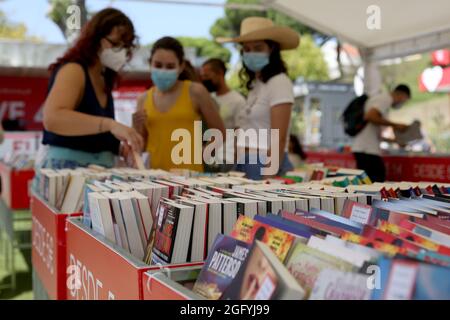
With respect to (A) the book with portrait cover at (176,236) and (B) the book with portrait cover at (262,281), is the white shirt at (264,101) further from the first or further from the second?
(B) the book with portrait cover at (262,281)

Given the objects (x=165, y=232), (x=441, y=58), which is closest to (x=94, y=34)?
(x=165, y=232)

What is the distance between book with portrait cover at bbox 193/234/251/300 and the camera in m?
0.90

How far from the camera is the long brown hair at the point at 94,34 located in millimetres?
2309

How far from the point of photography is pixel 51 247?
194 cm

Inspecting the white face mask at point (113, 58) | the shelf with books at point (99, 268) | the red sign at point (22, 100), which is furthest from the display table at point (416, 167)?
the red sign at point (22, 100)

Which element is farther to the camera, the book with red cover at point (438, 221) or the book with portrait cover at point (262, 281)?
the book with red cover at point (438, 221)

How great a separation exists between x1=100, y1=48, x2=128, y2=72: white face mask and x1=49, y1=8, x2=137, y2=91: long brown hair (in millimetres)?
41

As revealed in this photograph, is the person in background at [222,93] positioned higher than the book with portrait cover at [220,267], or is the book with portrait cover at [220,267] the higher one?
the person in background at [222,93]

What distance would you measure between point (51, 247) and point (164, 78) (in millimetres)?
1073

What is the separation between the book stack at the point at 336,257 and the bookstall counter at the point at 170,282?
56mm

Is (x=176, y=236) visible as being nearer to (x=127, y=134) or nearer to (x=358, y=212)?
(x=358, y=212)

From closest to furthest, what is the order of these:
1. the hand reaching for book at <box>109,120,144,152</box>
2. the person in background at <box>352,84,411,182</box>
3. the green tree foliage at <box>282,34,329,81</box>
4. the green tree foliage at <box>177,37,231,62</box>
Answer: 1. the hand reaching for book at <box>109,120,144,152</box>
2. the person in background at <box>352,84,411,182</box>
3. the green tree foliage at <box>282,34,329,81</box>
4. the green tree foliage at <box>177,37,231,62</box>

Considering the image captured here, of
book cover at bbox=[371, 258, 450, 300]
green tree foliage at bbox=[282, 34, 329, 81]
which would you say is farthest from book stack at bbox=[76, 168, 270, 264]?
green tree foliage at bbox=[282, 34, 329, 81]

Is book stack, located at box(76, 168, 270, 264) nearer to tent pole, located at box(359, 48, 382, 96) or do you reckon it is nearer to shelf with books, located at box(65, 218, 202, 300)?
shelf with books, located at box(65, 218, 202, 300)
